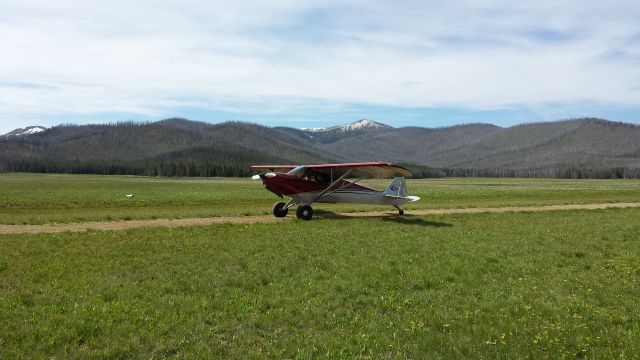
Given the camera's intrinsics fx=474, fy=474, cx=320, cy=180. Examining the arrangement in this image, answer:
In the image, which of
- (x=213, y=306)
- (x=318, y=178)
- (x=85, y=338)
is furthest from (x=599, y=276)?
(x=318, y=178)

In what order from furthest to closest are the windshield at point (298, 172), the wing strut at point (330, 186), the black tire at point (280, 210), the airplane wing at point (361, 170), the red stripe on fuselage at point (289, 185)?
the wing strut at point (330, 186)
the black tire at point (280, 210)
the windshield at point (298, 172)
the airplane wing at point (361, 170)
the red stripe on fuselage at point (289, 185)

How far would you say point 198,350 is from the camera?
775cm

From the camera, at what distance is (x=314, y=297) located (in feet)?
35.4

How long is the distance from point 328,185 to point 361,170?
2.24 metres

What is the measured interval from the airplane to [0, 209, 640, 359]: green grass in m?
8.62

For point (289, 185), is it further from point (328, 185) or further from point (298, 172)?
point (328, 185)

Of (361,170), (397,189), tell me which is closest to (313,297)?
(361,170)

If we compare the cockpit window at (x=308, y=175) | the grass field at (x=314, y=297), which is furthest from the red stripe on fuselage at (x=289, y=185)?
the grass field at (x=314, y=297)

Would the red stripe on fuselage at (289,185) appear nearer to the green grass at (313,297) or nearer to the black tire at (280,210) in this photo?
the black tire at (280,210)

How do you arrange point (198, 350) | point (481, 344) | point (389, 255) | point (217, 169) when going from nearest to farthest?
point (198, 350)
point (481, 344)
point (389, 255)
point (217, 169)

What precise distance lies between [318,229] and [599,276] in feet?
39.2

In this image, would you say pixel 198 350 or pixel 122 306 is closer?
pixel 198 350

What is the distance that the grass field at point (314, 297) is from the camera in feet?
26.5

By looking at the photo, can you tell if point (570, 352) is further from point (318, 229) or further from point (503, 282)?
point (318, 229)
